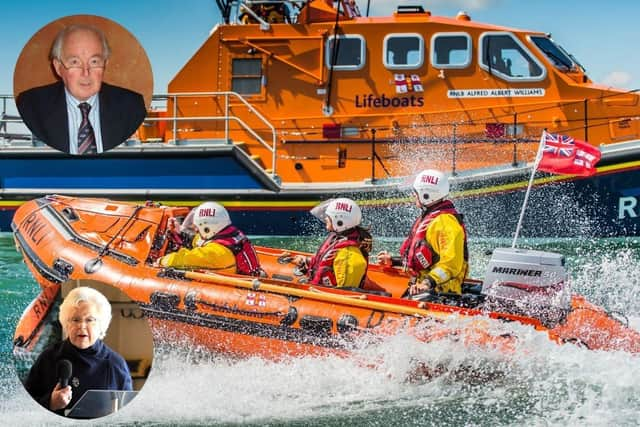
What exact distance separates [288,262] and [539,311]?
2447 millimetres

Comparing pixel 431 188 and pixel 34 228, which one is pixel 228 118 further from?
pixel 431 188

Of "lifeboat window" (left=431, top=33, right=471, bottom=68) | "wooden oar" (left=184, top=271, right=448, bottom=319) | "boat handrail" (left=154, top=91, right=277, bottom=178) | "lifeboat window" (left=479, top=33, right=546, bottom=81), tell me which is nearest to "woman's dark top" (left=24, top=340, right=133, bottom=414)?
"wooden oar" (left=184, top=271, right=448, bottom=319)

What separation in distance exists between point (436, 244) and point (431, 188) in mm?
405

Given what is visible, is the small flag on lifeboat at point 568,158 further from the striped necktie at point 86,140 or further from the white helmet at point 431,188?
the striped necktie at point 86,140

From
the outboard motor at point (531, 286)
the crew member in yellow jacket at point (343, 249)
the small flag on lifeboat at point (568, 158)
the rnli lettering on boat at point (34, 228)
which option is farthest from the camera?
the rnli lettering on boat at point (34, 228)

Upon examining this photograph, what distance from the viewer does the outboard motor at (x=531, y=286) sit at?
524cm

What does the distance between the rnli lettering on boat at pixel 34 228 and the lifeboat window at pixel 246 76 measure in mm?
3942

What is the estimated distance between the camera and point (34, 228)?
6996 millimetres

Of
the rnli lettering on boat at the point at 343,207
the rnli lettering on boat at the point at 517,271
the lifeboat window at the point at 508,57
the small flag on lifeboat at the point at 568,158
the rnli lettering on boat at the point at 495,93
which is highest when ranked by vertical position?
the lifeboat window at the point at 508,57

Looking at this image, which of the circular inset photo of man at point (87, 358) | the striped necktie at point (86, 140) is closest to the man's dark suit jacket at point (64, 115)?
the striped necktie at point (86, 140)

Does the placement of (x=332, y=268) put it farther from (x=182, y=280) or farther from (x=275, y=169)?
(x=275, y=169)

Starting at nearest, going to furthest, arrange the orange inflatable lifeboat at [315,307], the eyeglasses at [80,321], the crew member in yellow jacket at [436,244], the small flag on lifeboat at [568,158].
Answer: the eyeglasses at [80,321]
the orange inflatable lifeboat at [315,307]
the crew member in yellow jacket at [436,244]
the small flag on lifeboat at [568,158]

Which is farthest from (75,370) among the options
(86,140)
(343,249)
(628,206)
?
(628,206)

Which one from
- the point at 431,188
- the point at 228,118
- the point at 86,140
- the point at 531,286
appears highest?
the point at 228,118
